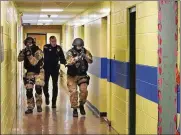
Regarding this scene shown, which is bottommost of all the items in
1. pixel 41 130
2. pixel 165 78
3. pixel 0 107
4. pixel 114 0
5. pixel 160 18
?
pixel 41 130

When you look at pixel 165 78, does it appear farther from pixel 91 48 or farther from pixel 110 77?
pixel 91 48

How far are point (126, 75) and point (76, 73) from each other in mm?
2089

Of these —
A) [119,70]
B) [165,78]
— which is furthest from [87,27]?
[165,78]

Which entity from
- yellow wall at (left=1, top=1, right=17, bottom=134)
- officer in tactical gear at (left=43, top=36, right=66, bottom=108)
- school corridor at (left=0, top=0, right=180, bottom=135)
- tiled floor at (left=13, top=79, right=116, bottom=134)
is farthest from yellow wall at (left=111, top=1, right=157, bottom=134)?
officer in tactical gear at (left=43, top=36, right=66, bottom=108)

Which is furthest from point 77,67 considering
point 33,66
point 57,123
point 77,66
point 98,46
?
point 57,123

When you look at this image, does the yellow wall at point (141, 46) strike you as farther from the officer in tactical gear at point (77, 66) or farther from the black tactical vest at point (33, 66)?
the black tactical vest at point (33, 66)

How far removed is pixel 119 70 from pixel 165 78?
2871mm

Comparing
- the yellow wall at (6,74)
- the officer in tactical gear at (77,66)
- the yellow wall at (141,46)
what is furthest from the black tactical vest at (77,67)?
the yellow wall at (6,74)

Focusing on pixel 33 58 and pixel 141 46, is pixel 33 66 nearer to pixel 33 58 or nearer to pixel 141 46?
pixel 33 58

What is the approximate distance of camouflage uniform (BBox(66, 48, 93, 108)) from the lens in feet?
27.1

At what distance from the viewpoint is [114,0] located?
740 cm

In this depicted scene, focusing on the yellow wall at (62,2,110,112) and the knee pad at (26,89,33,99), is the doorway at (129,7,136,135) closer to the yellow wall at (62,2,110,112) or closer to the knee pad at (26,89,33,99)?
the yellow wall at (62,2,110,112)

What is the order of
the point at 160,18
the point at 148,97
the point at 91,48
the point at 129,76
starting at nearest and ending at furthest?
the point at 160,18 < the point at 148,97 < the point at 129,76 < the point at 91,48

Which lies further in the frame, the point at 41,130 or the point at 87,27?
the point at 87,27
